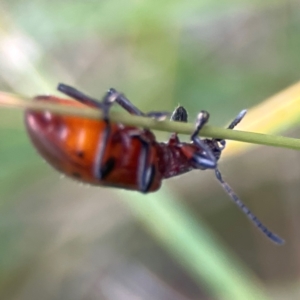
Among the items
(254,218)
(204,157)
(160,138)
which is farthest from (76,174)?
(160,138)

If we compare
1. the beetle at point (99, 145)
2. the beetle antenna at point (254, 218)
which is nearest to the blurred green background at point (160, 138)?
the beetle antenna at point (254, 218)

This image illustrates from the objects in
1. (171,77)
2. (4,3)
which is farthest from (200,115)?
(4,3)

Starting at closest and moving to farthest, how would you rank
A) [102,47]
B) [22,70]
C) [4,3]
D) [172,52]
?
[22,70] → [4,3] → [172,52] → [102,47]

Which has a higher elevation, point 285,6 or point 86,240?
point 285,6

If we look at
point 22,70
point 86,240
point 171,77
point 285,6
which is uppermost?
point 285,6

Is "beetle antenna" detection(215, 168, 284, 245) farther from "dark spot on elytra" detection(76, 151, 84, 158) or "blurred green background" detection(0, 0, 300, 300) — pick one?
"blurred green background" detection(0, 0, 300, 300)

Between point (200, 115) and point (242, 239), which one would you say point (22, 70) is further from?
point (242, 239)

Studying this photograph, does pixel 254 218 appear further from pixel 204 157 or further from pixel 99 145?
pixel 99 145

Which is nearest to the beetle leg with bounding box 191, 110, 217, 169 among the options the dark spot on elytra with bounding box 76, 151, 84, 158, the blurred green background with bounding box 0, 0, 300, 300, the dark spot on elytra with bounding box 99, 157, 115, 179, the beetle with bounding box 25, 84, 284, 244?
the beetle with bounding box 25, 84, 284, 244
